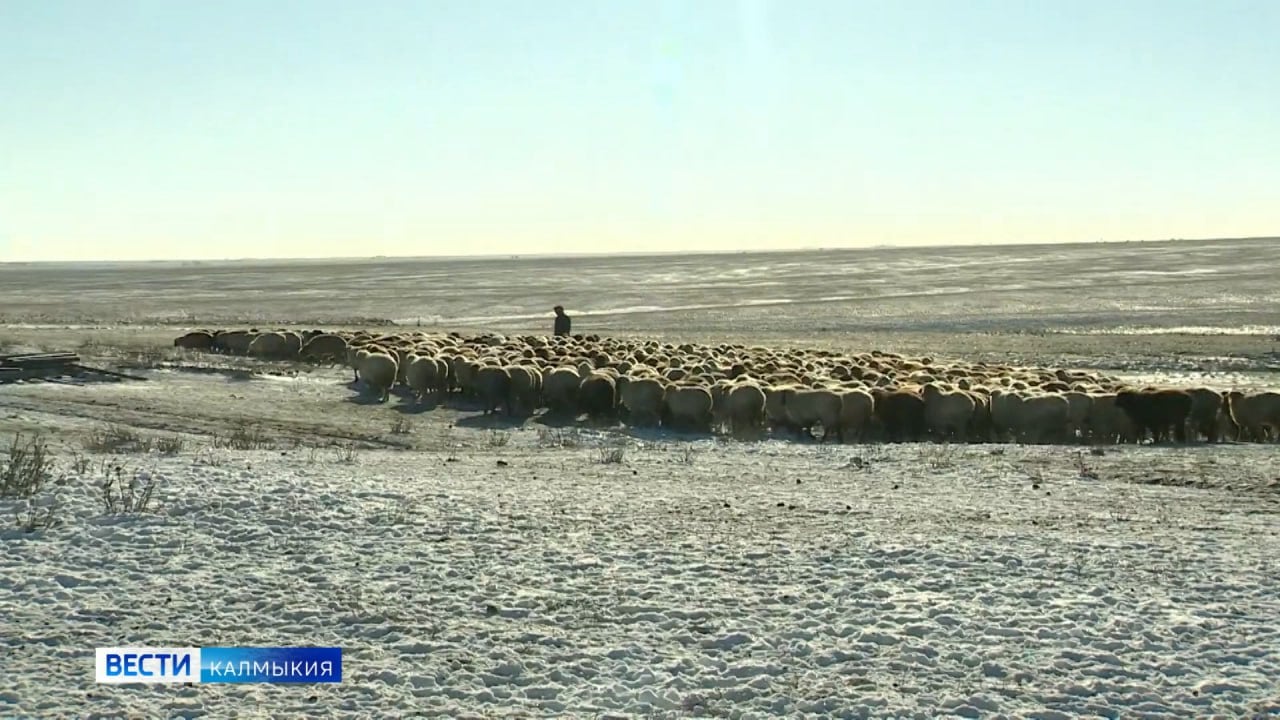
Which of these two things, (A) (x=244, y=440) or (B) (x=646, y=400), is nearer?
(A) (x=244, y=440)

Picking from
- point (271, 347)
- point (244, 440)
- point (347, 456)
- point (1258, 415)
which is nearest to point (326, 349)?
point (271, 347)

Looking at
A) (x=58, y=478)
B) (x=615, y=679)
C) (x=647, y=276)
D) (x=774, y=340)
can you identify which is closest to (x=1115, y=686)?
(x=615, y=679)

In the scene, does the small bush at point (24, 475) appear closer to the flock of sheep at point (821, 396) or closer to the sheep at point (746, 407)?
the flock of sheep at point (821, 396)

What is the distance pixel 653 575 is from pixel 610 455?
529cm

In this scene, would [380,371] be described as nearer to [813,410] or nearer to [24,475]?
[813,410]

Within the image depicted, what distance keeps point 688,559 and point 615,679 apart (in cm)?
210

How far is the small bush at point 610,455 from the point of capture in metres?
12.9

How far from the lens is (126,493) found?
31.0 ft

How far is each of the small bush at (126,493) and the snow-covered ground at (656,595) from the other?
10cm

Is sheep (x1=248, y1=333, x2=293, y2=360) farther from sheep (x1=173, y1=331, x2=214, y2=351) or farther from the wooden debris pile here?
the wooden debris pile

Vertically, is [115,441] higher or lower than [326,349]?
lower

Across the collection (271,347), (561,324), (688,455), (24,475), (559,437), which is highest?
(561,324)

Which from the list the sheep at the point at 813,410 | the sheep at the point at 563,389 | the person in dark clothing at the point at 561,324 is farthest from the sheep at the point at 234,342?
the sheep at the point at 813,410

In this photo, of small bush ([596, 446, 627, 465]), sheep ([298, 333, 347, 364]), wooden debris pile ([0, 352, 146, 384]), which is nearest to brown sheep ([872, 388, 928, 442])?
small bush ([596, 446, 627, 465])
